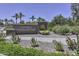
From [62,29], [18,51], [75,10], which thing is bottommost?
[18,51]

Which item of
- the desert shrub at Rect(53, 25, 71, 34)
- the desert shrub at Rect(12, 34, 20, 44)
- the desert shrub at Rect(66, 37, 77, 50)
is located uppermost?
the desert shrub at Rect(53, 25, 71, 34)

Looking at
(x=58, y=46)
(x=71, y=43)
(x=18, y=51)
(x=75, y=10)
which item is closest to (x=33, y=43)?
(x=18, y=51)

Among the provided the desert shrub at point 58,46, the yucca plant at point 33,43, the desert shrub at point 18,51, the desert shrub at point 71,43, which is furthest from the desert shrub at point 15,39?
the desert shrub at point 71,43

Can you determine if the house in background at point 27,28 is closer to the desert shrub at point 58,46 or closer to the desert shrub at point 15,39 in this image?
the desert shrub at point 15,39

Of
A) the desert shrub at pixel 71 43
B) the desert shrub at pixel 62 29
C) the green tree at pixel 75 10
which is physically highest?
the green tree at pixel 75 10

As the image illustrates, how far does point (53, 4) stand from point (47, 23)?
0.26m

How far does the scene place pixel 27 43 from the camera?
4.14 meters

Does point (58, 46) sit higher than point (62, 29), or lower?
lower

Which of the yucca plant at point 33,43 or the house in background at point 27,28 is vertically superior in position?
the house in background at point 27,28

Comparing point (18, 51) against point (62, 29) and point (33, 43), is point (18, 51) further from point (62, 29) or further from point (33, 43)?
point (62, 29)

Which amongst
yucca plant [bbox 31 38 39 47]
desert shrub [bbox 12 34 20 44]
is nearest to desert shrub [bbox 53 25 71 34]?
yucca plant [bbox 31 38 39 47]

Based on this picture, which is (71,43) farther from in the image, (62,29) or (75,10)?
(75,10)

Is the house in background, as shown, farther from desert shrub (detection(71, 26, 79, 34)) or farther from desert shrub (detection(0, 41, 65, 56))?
desert shrub (detection(71, 26, 79, 34))

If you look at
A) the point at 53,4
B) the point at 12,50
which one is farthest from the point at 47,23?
the point at 12,50
